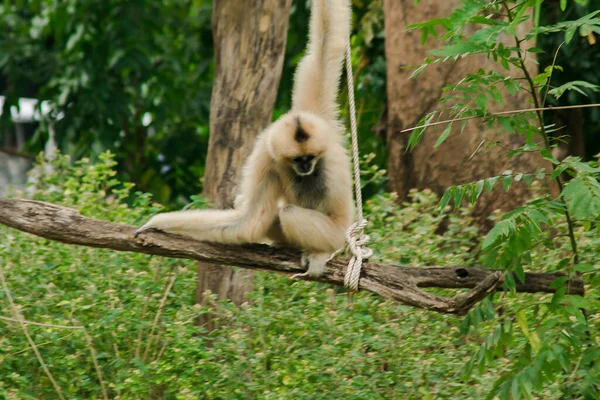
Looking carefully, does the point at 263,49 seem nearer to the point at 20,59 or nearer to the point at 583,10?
the point at 583,10

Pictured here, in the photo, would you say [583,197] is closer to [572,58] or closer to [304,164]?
[304,164]

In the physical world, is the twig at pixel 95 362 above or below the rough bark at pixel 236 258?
below

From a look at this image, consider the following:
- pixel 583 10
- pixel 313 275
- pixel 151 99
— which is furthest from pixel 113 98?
pixel 313 275

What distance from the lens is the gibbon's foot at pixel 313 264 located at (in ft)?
14.1

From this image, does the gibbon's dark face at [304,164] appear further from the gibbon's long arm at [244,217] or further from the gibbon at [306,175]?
the gibbon's long arm at [244,217]

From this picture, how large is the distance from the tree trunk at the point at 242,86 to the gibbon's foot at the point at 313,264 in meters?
1.57

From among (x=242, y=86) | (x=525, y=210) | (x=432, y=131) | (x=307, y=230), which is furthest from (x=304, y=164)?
(x=432, y=131)

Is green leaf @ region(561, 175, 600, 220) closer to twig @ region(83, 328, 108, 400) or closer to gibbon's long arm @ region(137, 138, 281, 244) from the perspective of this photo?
gibbon's long arm @ region(137, 138, 281, 244)

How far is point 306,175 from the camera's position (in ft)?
16.1

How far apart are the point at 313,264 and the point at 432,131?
303cm

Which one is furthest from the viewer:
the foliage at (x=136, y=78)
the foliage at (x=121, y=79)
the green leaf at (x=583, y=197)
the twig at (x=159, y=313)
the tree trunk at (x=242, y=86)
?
the foliage at (x=121, y=79)

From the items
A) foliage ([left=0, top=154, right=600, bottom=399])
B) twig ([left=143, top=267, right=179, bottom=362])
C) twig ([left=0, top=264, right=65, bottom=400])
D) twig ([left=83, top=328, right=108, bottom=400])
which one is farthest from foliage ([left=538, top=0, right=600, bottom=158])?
twig ([left=0, top=264, right=65, bottom=400])

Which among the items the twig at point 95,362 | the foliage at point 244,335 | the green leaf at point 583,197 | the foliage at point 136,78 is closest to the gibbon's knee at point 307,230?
the foliage at point 244,335

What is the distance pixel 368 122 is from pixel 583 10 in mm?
2529
